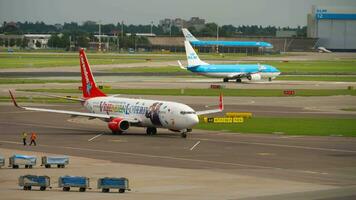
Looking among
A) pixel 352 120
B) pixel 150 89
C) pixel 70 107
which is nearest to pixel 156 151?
pixel 352 120

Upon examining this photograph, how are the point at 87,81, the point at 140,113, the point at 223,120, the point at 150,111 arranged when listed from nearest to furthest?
the point at 150,111
the point at 140,113
the point at 87,81
the point at 223,120

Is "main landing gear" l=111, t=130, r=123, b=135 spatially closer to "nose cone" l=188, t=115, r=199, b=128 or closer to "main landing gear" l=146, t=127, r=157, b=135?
"main landing gear" l=146, t=127, r=157, b=135

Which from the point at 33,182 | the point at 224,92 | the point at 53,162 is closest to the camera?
the point at 33,182

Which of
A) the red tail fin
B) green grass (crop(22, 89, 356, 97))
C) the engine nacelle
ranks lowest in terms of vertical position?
green grass (crop(22, 89, 356, 97))

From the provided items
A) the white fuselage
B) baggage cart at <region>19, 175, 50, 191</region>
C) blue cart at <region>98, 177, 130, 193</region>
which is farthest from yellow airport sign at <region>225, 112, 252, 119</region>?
baggage cart at <region>19, 175, 50, 191</region>

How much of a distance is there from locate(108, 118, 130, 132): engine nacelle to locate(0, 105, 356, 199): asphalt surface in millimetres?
883

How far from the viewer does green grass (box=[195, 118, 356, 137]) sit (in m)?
109

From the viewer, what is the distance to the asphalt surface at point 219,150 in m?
74.7

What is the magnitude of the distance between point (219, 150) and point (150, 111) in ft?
44.7

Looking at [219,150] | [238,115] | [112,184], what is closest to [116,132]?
[219,150]

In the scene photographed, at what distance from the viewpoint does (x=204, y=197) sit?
6084 centimetres

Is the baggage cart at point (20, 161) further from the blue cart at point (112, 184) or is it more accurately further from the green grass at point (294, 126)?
the green grass at point (294, 126)

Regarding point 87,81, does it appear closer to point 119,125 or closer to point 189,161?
point 119,125

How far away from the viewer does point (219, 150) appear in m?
91.0
